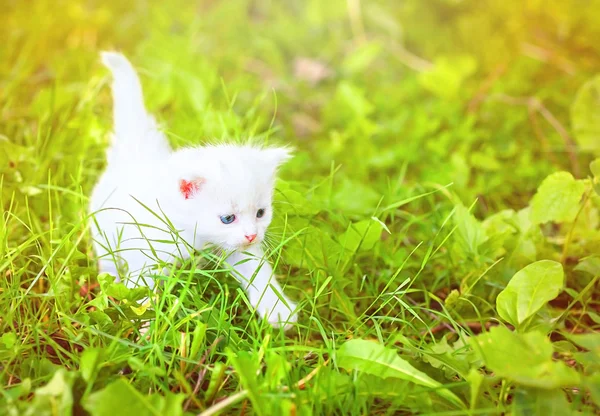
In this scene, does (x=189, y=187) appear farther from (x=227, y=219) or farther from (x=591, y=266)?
(x=591, y=266)

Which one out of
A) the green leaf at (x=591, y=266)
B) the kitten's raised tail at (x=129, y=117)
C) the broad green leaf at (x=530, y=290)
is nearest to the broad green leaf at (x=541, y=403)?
the broad green leaf at (x=530, y=290)

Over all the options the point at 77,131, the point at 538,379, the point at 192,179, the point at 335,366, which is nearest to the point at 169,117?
the point at 77,131

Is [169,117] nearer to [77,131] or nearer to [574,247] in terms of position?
[77,131]

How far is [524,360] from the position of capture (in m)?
0.96

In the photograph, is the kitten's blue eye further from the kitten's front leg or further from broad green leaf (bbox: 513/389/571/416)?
broad green leaf (bbox: 513/389/571/416)

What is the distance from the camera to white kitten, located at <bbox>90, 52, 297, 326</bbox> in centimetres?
122

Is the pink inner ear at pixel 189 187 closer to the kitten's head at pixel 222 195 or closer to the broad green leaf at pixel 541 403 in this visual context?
the kitten's head at pixel 222 195

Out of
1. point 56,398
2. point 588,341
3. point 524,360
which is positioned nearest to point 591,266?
point 588,341

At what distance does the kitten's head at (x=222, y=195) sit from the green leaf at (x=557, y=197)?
690 mm

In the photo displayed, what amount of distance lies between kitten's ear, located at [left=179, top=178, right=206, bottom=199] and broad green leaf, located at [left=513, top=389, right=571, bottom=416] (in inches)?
29.6

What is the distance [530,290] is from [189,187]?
2.44 ft

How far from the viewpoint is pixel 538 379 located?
93 cm

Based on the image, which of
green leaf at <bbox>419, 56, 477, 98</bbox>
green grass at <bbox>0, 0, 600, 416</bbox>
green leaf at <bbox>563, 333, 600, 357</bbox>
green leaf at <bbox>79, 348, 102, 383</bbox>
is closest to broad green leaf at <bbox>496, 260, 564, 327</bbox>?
green grass at <bbox>0, 0, 600, 416</bbox>

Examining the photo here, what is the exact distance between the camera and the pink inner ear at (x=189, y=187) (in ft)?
4.04
